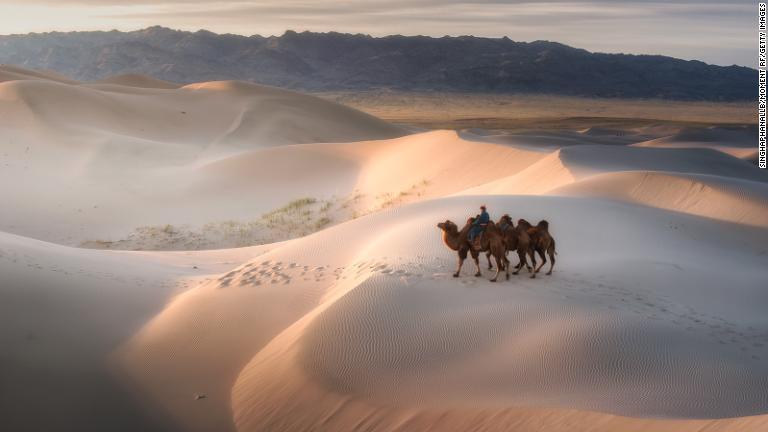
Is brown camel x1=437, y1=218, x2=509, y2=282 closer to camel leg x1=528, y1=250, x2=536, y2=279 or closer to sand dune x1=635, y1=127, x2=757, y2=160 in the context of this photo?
camel leg x1=528, y1=250, x2=536, y2=279

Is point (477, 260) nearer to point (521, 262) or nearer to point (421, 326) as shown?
point (521, 262)

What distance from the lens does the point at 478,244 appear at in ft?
32.7

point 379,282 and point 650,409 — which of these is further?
point 379,282

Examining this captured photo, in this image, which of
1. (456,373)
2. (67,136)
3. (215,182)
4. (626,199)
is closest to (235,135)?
(67,136)

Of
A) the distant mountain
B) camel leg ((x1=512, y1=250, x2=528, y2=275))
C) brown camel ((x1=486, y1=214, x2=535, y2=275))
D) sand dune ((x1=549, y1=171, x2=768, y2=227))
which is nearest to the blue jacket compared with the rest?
brown camel ((x1=486, y1=214, x2=535, y2=275))

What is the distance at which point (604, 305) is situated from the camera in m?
9.37

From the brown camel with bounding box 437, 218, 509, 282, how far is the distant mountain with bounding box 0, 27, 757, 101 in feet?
455

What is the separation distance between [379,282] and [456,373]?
2059mm

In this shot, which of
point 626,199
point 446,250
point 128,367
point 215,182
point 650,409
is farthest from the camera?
point 215,182

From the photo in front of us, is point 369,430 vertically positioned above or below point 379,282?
below

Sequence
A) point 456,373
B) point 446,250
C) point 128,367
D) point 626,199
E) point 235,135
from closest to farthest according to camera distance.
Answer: point 456,373 → point 128,367 → point 446,250 → point 626,199 → point 235,135

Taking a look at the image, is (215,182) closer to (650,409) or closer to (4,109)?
(4,109)

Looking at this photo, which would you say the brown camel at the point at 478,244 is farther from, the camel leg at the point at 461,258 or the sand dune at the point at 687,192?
the sand dune at the point at 687,192

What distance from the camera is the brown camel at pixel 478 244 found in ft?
32.4
